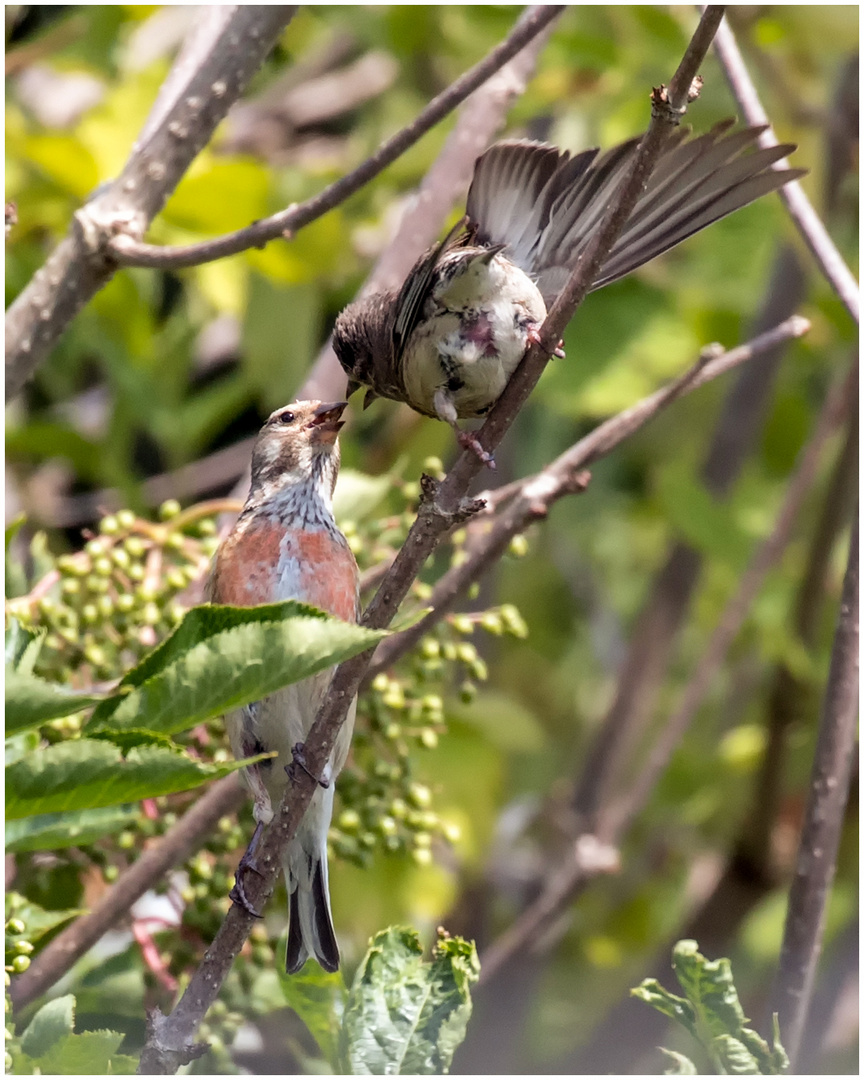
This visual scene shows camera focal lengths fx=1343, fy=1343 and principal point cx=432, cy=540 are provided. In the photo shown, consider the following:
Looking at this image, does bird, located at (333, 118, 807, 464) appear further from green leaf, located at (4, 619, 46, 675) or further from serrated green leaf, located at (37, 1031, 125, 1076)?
serrated green leaf, located at (37, 1031, 125, 1076)

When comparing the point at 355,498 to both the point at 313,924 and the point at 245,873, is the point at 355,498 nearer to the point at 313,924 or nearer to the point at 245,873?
the point at 313,924

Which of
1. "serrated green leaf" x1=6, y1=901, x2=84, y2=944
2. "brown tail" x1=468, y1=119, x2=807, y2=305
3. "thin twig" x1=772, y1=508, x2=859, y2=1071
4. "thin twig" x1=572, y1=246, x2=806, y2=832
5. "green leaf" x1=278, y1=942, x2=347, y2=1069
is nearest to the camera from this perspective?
"green leaf" x1=278, y1=942, x2=347, y2=1069

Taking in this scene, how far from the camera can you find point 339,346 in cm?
361

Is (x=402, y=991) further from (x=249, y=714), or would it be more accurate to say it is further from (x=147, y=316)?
(x=147, y=316)

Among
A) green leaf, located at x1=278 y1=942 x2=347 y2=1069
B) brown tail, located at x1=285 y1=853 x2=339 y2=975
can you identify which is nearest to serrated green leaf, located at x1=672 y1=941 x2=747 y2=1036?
green leaf, located at x1=278 y1=942 x2=347 y2=1069

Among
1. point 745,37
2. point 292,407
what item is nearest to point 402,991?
point 292,407

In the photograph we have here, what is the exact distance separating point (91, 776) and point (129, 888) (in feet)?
4.31

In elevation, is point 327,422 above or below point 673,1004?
above

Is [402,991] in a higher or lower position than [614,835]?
lower

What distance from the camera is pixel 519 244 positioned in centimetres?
329

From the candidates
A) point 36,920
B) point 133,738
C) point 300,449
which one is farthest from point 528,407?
point 133,738

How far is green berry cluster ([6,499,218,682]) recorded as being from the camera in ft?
10.9

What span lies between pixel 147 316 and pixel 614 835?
2.60 metres

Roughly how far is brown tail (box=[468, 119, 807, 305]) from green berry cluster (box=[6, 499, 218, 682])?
119cm
